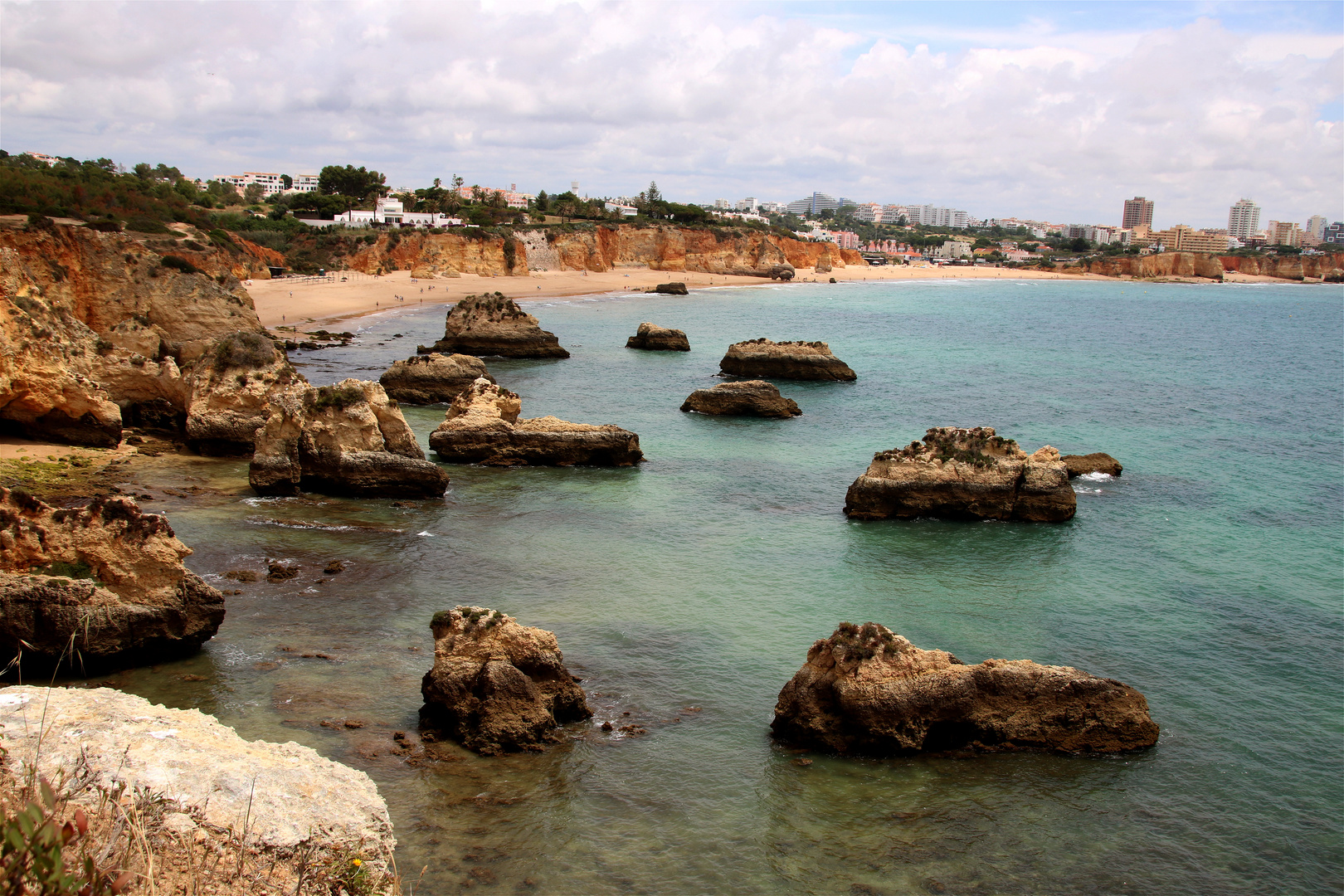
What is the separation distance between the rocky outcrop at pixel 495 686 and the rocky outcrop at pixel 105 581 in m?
4.13

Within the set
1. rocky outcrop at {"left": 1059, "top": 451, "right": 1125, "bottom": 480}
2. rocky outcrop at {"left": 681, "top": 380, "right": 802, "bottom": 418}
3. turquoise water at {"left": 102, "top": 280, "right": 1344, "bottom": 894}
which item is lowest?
turquoise water at {"left": 102, "top": 280, "right": 1344, "bottom": 894}

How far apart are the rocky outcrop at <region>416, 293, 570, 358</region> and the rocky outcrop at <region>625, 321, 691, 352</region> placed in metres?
7.31

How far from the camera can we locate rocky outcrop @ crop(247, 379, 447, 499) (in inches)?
939

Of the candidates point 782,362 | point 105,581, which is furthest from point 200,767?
point 782,362

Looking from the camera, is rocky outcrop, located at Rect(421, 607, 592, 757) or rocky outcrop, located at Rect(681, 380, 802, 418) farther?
rocky outcrop, located at Rect(681, 380, 802, 418)

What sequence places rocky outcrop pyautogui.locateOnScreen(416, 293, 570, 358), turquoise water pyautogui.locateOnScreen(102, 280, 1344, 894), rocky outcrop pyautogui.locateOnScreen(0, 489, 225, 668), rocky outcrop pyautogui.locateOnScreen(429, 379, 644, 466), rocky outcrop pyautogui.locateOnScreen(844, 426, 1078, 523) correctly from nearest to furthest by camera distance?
turquoise water pyautogui.locateOnScreen(102, 280, 1344, 894)
rocky outcrop pyautogui.locateOnScreen(0, 489, 225, 668)
rocky outcrop pyautogui.locateOnScreen(844, 426, 1078, 523)
rocky outcrop pyautogui.locateOnScreen(429, 379, 644, 466)
rocky outcrop pyautogui.locateOnScreen(416, 293, 570, 358)

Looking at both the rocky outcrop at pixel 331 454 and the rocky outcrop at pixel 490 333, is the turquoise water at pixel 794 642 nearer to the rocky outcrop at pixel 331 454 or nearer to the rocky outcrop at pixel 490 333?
the rocky outcrop at pixel 331 454

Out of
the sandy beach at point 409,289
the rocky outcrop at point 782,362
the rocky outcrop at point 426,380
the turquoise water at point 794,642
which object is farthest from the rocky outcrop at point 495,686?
the sandy beach at point 409,289

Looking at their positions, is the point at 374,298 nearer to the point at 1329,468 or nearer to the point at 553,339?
the point at 553,339

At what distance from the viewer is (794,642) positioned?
17.4 m

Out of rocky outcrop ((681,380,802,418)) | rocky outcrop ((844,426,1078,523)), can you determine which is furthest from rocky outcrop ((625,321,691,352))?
rocky outcrop ((844,426,1078,523))

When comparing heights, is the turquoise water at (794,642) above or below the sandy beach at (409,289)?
below

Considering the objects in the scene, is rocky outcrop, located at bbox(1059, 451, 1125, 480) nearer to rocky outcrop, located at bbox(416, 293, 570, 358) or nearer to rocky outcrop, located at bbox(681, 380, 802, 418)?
rocky outcrop, located at bbox(681, 380, 802, 418)

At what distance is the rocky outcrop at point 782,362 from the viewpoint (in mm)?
49469
